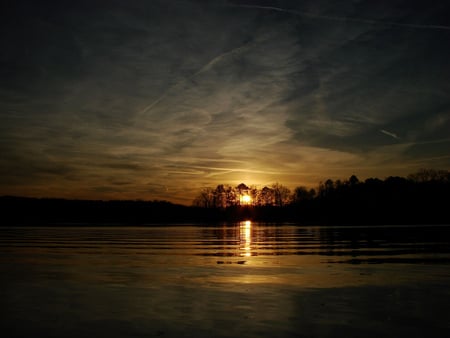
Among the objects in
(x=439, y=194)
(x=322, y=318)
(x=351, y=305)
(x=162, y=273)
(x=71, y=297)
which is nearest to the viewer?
(x=322, y=318)

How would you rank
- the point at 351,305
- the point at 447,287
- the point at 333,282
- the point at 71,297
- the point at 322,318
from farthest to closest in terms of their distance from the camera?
the point at 333,282
the point at 447,287
the point at 71,297
the point at 351,305
the point at 322,318

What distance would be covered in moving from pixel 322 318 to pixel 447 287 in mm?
7131

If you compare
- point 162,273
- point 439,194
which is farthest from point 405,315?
point 439,194

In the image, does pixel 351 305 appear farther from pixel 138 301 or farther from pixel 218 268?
pixel 218 268

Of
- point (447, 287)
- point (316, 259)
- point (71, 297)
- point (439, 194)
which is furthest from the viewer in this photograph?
point (439, 194)

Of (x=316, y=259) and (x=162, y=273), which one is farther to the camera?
(x=316, y=259)

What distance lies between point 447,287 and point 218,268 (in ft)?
33.8

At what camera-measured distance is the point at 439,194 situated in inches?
6944

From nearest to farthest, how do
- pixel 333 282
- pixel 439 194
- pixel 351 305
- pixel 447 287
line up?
pixel 351 305, pixel 447 287, pixel 333 282, pixel 439 194

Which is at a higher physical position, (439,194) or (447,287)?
(439,194)

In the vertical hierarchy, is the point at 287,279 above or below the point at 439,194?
below

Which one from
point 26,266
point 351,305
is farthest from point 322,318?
point 26,266

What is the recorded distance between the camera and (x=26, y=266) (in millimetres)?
23047

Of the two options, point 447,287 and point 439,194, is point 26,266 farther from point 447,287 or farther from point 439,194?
point 439,194
